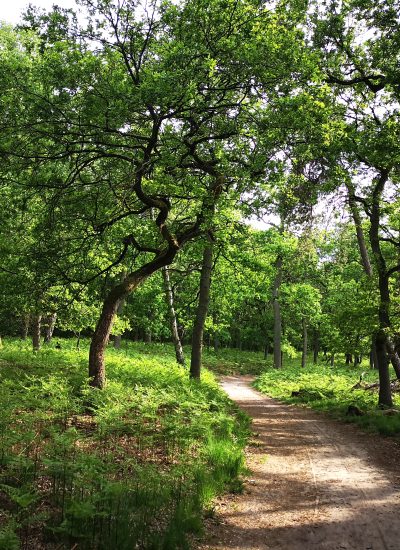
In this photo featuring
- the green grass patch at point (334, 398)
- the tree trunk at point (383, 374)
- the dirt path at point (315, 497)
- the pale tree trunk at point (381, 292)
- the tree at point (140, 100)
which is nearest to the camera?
the dirt path at point (315, 497)

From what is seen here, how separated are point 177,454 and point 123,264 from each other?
6.65m

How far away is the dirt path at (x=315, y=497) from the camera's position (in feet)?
17.2

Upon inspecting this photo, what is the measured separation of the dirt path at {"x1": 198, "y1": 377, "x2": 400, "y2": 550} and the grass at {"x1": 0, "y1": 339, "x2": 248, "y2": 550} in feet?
1.51

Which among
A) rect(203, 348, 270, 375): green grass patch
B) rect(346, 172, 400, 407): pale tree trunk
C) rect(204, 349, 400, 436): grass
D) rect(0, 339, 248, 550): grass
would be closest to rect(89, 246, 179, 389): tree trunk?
rect(0, 339, 248, 550): grass

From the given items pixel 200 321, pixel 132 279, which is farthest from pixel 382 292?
pixel 132 279

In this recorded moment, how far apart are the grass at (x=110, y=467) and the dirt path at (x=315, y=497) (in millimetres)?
460

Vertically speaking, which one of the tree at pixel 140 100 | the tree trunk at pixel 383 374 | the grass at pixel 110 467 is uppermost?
the tree at pixel 140 100

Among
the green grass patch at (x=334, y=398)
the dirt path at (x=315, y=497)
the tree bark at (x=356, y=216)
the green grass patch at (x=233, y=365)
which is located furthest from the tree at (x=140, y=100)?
the green grass patch at (x=233, y=365)

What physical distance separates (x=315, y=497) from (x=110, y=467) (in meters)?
3.28

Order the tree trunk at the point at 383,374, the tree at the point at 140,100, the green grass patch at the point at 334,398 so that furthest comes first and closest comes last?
the tree trunk at the point at 383,374 → the green grass patch at the point at 334,398 → the tree at the point at 140,100

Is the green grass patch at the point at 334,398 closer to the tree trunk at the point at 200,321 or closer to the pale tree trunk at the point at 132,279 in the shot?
the tree trunk at the point at 200,321

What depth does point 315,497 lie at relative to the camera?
6590mm

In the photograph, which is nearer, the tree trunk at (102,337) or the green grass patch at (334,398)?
the tree trunk at (102,337)

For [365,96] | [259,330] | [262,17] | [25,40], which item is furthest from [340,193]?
[259,330]
